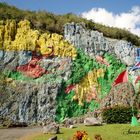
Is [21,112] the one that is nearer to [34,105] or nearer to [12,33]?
[34,105]

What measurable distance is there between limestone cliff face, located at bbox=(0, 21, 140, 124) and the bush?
→ 3227 millimetres

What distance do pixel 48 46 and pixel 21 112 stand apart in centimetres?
577

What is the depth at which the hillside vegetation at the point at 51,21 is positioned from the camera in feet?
107

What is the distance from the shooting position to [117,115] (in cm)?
2831

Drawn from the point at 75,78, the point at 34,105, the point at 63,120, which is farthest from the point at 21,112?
the point at 75,78

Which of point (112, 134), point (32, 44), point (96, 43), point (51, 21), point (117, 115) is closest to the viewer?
point (112, 134)

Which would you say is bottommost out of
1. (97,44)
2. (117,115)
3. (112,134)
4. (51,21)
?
(112,134)

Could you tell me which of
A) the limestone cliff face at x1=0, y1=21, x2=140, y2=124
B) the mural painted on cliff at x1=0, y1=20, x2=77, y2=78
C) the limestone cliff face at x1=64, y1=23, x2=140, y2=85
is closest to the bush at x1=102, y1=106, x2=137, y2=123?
the limestone cliff face at x1=0, y1=21, x2=140, y2=124

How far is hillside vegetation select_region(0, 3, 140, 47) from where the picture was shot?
32572 mm

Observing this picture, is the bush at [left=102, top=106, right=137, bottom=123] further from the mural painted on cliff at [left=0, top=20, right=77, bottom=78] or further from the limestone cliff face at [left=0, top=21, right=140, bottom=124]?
the mural painted on cliff at [left=0, top=20, right=77, bottom=78]

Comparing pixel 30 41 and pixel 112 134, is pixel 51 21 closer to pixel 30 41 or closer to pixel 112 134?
pixel 30 41

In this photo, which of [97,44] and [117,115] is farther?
[97,44]

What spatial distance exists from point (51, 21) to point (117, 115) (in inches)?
425

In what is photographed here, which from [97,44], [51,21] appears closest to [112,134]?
[97,44]
